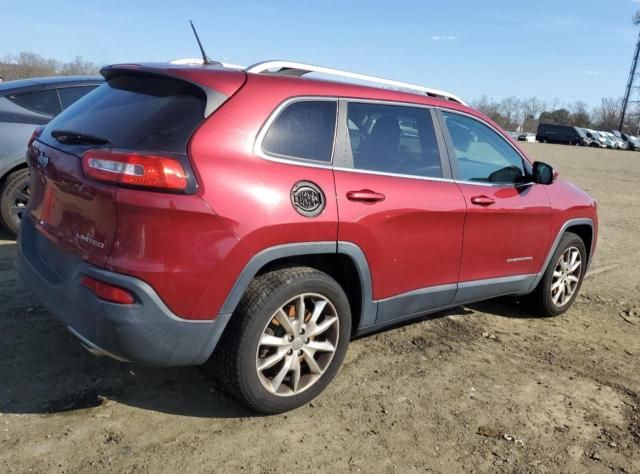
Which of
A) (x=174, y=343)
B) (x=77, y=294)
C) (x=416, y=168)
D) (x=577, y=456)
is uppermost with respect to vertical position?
(x=416, y=168)

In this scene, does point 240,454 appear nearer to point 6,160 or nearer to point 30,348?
point 30,348

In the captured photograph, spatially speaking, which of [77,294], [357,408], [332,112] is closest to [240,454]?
[357,408]

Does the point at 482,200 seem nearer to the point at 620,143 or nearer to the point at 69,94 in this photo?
the point at 69,94

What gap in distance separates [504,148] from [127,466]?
339cm

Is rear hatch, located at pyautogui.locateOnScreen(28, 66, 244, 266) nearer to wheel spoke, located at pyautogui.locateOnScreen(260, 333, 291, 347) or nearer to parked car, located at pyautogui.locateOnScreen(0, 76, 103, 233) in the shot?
wheel spoke, located at pyautogui.locateOnScreen(260, 333, 291, 347)

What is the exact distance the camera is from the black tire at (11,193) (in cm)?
581

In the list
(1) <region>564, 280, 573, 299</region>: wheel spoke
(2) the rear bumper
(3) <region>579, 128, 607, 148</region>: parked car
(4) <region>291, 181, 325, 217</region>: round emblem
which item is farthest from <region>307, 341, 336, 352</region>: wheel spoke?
(3) <region>579, 128, 607, 148</region>: parked car

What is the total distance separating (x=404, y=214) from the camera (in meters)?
3.44

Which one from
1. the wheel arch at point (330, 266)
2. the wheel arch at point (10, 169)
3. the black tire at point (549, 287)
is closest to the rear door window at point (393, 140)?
the wheel arch at point (330, 266)

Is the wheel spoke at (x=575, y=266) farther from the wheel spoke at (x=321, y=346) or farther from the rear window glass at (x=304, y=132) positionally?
the rear window glass at (x=304, y=132)

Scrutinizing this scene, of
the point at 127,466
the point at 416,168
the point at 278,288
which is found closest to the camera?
the point at 127,466

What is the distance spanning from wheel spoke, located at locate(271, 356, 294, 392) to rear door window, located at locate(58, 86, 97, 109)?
449cm

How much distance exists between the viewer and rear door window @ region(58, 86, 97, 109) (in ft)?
20.7

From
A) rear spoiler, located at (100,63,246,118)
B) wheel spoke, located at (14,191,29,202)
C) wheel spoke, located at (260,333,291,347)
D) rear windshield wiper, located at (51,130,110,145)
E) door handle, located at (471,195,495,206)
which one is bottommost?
wheel spoke, located at (260,333,291,347)
